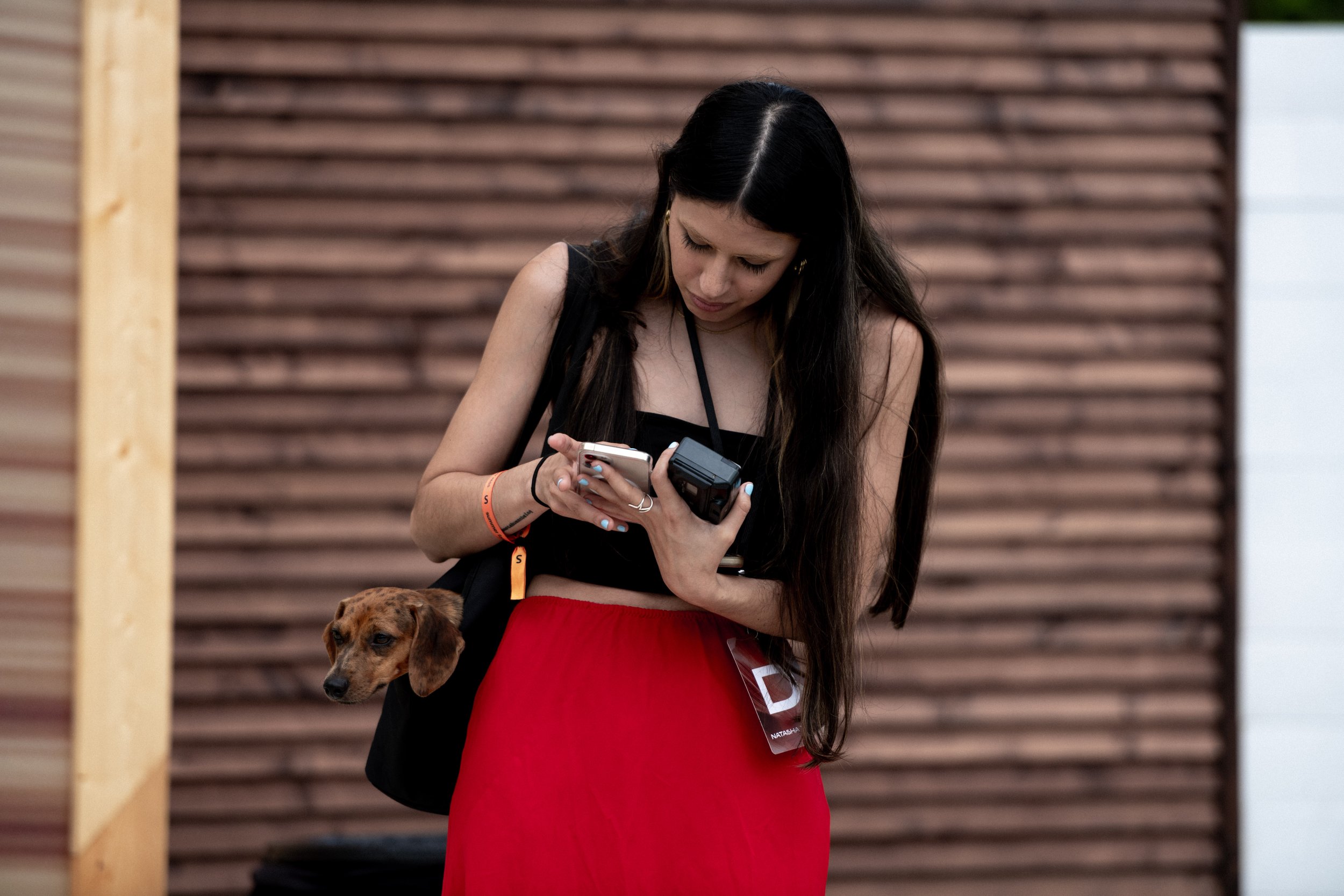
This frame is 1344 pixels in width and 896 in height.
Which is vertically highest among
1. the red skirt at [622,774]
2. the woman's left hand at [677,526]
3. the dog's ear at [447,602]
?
the woman's left hand at [677,526]

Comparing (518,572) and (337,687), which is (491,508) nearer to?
(518,572)

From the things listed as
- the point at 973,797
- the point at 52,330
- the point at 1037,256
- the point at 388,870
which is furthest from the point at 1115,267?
the point at 52,330

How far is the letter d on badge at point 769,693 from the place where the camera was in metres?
1.82

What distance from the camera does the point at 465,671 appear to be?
186 cm

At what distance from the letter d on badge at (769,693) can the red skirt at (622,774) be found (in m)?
0.05

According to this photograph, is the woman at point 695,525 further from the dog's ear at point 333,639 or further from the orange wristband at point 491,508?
the dog's ear at point 333,639

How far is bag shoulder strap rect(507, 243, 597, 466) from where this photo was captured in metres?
1.88

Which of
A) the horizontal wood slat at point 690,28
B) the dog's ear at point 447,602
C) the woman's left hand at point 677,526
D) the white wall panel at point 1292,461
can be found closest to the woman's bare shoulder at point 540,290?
the woman's left hand at point 677,526

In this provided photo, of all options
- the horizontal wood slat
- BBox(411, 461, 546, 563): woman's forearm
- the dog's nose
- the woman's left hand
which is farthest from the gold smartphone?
the horizontal wood slat

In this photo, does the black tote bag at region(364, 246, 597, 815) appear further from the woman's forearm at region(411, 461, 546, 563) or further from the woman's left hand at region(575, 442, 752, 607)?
the woman's left hand at region(575, 442, 752, 607)

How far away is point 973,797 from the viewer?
15.0ft

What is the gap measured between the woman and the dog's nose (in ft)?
0.75

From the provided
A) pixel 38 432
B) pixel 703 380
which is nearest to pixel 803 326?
pixel 703 380

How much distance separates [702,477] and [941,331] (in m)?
3.15
